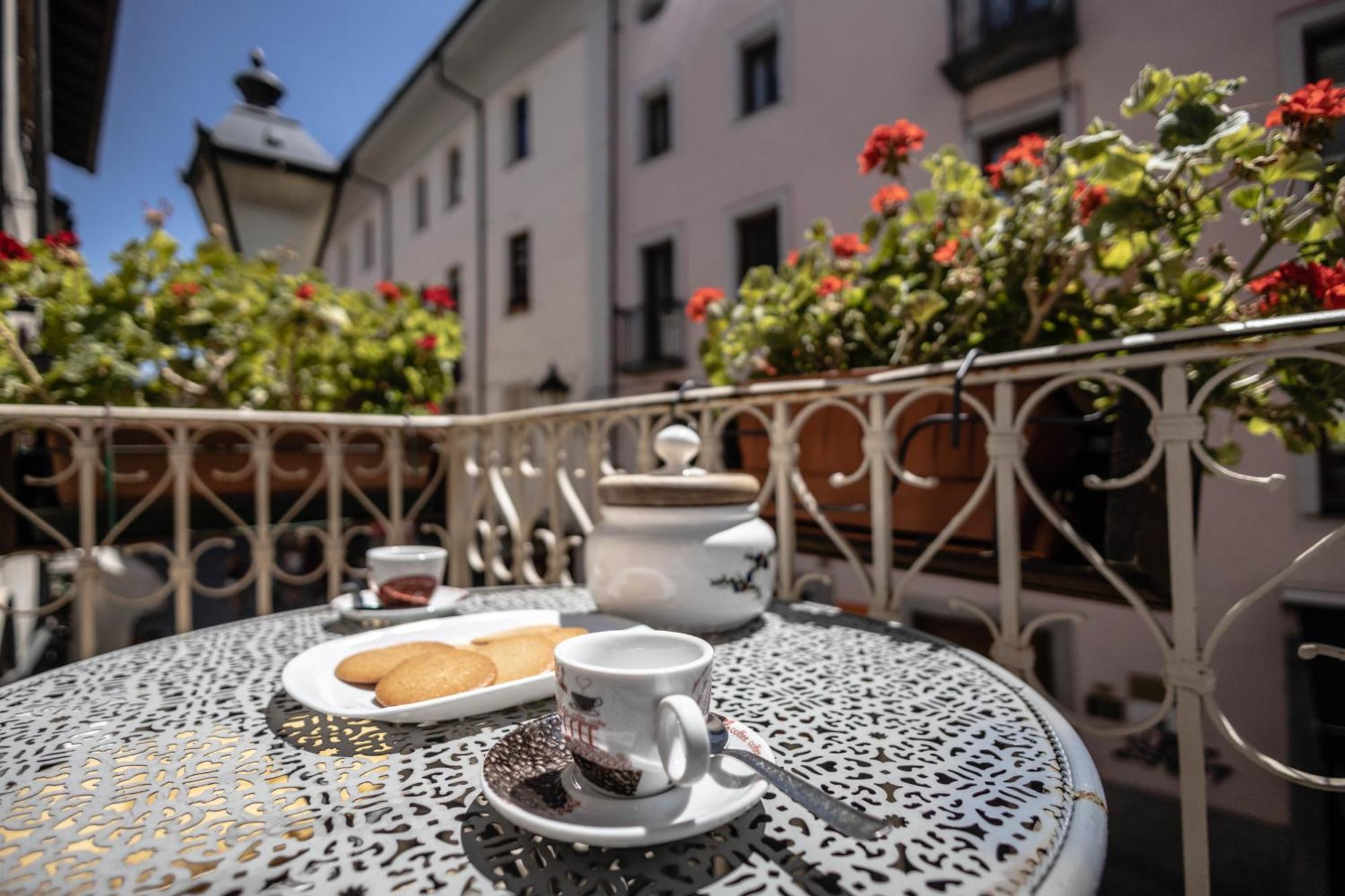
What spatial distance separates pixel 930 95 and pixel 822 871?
7.22m

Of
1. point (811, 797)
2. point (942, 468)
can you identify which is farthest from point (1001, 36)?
point (811, 797)

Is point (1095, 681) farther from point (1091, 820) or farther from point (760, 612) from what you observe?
point (1091, 820)

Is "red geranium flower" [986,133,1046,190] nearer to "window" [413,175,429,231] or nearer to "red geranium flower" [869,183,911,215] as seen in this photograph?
"red geranium flower" [869,183,911,215]

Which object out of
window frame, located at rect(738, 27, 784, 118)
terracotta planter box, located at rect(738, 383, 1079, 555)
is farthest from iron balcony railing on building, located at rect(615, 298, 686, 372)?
terracotta planter box, located at rect(738, 383, 1079, 555)

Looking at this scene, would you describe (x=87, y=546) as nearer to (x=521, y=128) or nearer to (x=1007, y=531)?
(x=1007, y=531)

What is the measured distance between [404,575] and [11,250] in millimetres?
1974

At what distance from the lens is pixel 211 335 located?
2.50 meters

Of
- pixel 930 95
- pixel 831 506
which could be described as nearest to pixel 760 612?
pixel 831 506

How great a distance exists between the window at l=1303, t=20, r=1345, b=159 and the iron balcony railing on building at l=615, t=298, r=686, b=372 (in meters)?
5.85

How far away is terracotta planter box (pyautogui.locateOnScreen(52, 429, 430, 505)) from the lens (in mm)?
1784

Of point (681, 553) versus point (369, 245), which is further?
point (369, 245)

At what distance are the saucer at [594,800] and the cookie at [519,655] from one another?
16 cm

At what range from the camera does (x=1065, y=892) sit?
38 centimetres

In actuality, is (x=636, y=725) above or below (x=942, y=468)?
below
